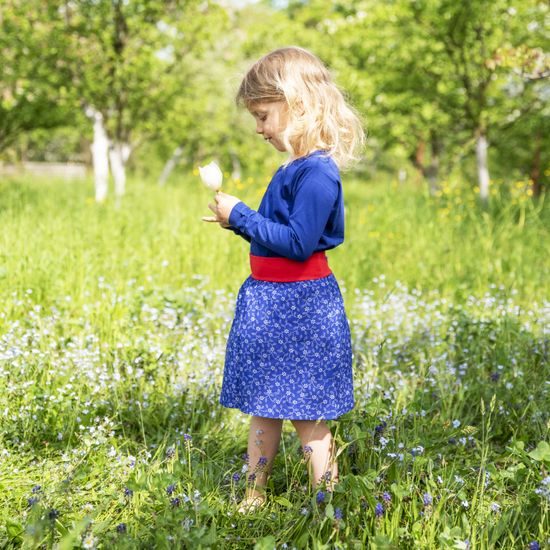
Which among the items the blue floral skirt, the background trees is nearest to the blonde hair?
the blue floral skirt

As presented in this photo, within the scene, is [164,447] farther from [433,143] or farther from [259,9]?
[259,9]

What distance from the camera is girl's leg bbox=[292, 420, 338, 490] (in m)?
2.27

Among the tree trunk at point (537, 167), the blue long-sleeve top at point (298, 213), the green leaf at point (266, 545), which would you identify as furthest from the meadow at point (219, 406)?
the tree trunk at point (537, 167)

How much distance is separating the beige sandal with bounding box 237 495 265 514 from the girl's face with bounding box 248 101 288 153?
1174 mm

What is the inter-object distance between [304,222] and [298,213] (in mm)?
34

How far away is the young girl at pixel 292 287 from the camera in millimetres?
2180

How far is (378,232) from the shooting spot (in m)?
6.33

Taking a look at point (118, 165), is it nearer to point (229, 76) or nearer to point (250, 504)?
point (229, 76)

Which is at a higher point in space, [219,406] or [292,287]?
[292,287]

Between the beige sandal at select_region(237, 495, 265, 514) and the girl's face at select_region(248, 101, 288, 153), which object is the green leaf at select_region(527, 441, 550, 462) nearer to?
the beige sandal at select_region(237, 495, 265, 514)

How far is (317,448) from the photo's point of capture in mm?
2281

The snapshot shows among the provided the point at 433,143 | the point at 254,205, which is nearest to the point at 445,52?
the point at 433,143

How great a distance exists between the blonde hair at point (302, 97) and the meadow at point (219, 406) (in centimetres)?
93

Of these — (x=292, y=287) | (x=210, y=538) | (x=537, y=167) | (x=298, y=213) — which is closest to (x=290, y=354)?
(x=292, y=287)
